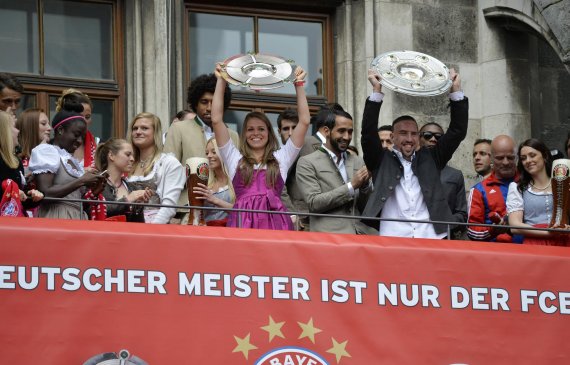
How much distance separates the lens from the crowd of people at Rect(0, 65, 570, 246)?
10.9 m

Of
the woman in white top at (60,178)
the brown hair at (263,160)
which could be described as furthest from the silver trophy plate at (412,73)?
the woman in white top at (60,178)

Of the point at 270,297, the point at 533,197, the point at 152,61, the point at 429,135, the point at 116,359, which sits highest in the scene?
the point at 152,61

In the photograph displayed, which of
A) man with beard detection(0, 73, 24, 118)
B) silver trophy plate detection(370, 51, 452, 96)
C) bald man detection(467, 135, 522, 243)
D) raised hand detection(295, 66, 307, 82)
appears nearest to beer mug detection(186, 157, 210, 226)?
raised hand detection(295, 66, 307, 82)

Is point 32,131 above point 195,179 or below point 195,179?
above

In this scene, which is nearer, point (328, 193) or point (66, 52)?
point (328, 193)

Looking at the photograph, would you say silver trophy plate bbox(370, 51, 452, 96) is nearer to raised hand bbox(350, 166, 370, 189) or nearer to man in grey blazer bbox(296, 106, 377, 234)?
man in grey blazer bbox(296, 106, 377, 234)

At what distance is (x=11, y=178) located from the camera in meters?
10.2

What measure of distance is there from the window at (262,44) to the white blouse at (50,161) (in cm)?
341

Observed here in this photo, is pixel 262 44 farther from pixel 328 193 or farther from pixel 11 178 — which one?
pixel 11 178

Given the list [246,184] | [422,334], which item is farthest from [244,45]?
[422,334]

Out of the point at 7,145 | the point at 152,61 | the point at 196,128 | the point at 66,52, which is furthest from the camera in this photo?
the point at 152,61

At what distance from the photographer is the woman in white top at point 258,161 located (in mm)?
11086

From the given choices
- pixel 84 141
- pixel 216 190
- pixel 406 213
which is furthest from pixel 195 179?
pixel 406 213

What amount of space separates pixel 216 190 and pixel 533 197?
248cm
